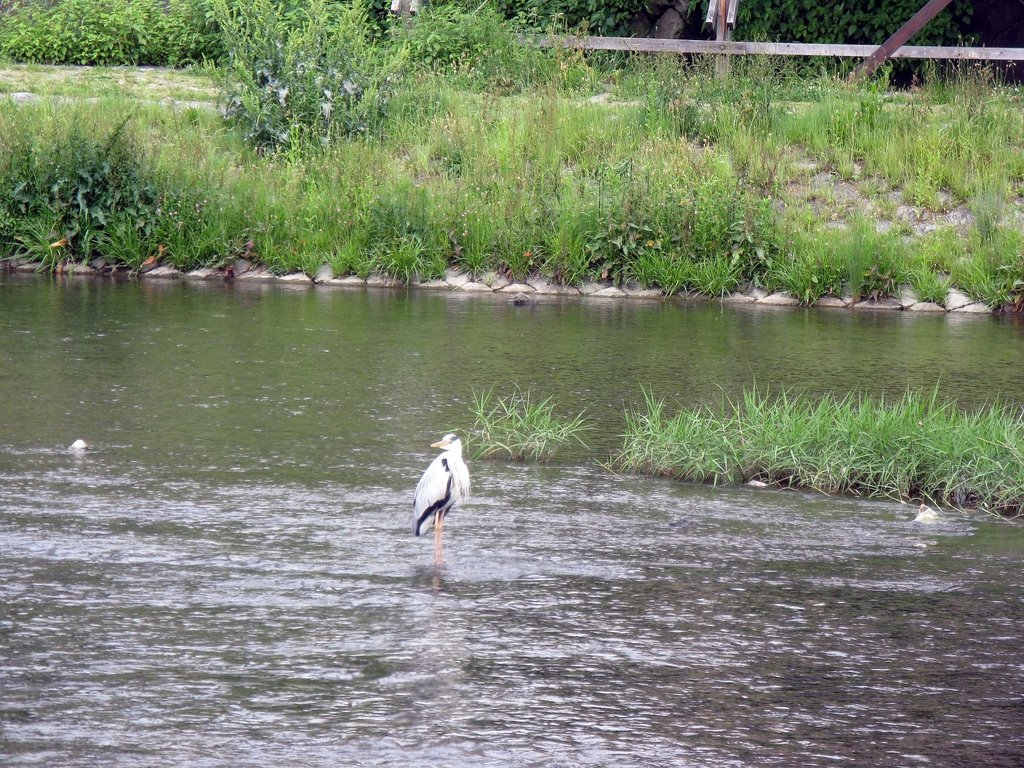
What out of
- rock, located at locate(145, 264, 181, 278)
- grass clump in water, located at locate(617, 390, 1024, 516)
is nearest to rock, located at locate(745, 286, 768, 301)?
rock, located at locate(145, 264, 181, 278)

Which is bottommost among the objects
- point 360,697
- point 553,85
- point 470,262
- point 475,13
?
point 360,697

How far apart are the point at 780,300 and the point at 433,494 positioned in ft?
34.7

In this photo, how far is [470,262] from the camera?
1722 centimetres

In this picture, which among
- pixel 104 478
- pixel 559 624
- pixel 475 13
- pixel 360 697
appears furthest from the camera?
pixel 475 13

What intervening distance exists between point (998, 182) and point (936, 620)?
12711 millimetres

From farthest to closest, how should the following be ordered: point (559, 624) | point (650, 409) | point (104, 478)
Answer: point (650, 409)
point (104, 478)
point (559, 624)

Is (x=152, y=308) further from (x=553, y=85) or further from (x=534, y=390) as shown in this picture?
(x=553, y=85)

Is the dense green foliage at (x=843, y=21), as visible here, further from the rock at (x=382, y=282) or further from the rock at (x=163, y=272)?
the rock at (x=163, y=272)

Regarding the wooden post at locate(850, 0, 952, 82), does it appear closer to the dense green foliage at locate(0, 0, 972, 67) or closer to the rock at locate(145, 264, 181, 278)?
the dense green foliage at locate(0, 0, 972, 67)

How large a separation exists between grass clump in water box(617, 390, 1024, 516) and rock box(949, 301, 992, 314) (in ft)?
24.0

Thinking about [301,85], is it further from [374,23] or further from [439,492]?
[439,492]

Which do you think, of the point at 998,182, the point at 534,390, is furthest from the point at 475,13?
the point at 534,390

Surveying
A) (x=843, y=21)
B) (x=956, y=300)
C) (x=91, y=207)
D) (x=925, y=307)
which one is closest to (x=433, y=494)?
(x=925, y=307)

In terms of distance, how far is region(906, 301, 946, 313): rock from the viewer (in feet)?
53.6
